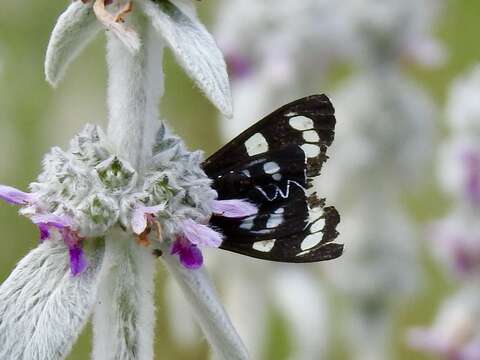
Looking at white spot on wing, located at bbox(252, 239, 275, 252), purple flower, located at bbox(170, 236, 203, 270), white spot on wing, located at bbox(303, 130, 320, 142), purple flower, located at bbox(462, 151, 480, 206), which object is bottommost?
purple flower, located at bbox(170, 236, 203, 270)

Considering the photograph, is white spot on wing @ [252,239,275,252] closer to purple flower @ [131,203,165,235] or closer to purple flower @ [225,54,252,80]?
purple flower @ [131,203,165,235]

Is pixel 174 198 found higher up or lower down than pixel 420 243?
lower down

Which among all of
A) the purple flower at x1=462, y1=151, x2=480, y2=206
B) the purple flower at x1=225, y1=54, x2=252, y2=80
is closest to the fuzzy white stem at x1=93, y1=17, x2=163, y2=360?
the purple flower at x1=462, y1=151, x2=480, y2=206

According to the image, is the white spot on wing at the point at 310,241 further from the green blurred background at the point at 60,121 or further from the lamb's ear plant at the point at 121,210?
the green blurred background at the point at 60,121

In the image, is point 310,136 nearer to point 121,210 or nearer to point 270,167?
point 270,167

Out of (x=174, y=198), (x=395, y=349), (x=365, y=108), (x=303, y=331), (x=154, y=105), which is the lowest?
(x=174, y=198)

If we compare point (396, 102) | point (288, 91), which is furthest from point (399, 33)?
point (288, 91)

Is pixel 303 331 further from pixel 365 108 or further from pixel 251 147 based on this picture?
pixel 251 147
